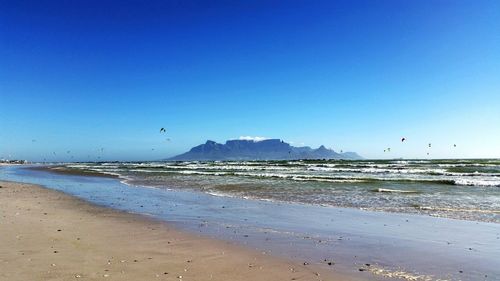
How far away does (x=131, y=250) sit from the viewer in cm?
826

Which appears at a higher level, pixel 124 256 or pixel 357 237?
pixel 124 256

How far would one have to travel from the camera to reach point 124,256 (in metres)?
7.70

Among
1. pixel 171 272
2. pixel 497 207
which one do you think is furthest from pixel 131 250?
pixel 497 207

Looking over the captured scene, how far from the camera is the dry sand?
258 inches

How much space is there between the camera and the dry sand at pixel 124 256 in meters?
Answer: 6.56

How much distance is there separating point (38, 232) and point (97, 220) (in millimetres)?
2569

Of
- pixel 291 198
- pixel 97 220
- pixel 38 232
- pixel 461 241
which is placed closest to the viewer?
pixel 461 241

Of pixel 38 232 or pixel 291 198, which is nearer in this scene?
pixel 38 232

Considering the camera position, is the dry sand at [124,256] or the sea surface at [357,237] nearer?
the dry sand at [124,256]

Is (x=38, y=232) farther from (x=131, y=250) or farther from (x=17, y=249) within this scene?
(x=131, y=250)

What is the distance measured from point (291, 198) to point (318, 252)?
37.4ft

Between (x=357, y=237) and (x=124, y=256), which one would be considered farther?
(x=357, y=237)

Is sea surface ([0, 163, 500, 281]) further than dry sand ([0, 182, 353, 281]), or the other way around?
sea surface ([0, 163, 500, 281])

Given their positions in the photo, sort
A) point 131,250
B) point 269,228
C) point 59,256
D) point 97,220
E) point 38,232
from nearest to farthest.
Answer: point 59,256 < point 131,250 < point 38,232 < point 269,228 < point 97,220
